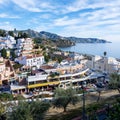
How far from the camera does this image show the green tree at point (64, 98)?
99.4 feet

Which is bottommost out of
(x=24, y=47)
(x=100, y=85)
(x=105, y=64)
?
(x=100, y=85)

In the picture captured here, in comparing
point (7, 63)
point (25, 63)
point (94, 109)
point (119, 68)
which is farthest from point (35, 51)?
point (94, 109)

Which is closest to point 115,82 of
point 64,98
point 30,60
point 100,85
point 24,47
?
point 64,98

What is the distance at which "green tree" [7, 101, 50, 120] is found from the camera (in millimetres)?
22328

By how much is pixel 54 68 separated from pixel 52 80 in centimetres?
503

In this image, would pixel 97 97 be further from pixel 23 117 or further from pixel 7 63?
pixel 7 63

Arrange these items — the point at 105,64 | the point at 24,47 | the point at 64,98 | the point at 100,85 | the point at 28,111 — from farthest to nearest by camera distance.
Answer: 1. the point at 24,47
2. the point at 105,64
3. the point at 100,85
4. the point at 64,98
5. the point at 28,111

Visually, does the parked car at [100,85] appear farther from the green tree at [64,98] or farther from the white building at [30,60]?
the green tree at [64,98]

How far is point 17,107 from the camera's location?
22844 millimetres

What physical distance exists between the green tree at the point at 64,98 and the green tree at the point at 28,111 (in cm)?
492

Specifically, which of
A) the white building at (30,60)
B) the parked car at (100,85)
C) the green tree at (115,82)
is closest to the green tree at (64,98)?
the green tree at (115,82)

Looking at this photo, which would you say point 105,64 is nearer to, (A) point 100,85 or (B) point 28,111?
(A) point 100,85

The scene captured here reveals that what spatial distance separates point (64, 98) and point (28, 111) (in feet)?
27.4

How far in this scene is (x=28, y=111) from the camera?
2264 centimetres
